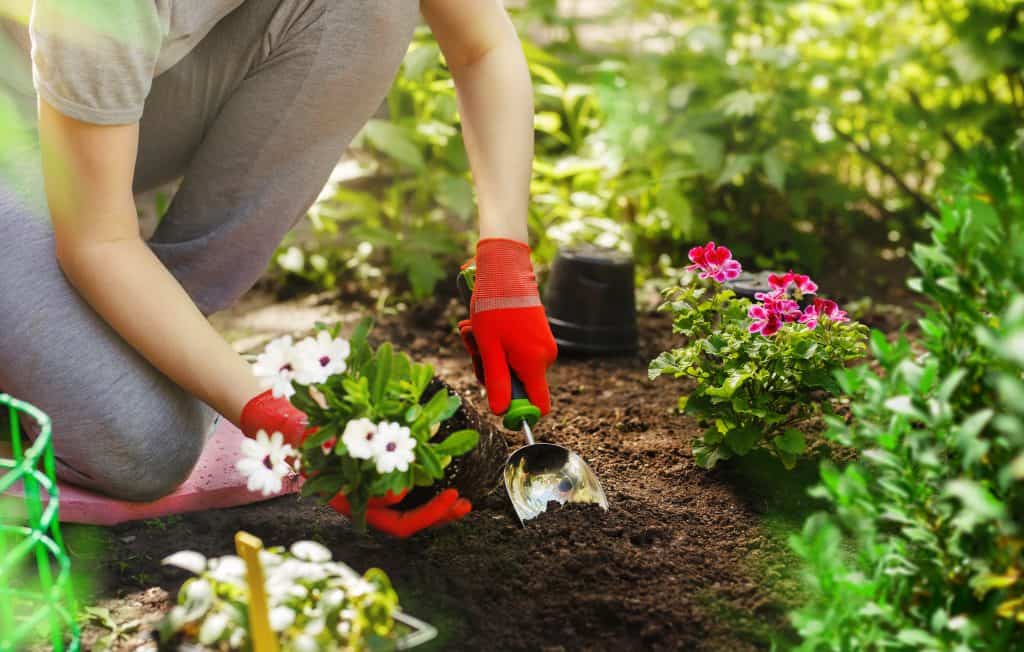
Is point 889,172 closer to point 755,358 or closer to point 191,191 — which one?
point 755,358

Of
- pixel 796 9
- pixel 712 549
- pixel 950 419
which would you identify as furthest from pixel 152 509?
pixel 796 9

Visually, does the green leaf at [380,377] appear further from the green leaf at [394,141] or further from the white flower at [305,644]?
the green leaf at [394,141]

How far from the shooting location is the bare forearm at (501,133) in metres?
1.90

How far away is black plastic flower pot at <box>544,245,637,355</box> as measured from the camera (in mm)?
2484

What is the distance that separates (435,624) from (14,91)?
116 cm

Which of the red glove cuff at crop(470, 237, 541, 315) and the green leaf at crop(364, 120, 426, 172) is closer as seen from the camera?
the red glove cuff at crop(470, 237, 541, 315)

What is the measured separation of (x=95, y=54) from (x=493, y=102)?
28.6 inches

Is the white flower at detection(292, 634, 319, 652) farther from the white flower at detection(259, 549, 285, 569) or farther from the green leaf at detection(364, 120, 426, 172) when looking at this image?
the green leaf at detection(364, 120, 426, 172)

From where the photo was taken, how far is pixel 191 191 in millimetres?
2082

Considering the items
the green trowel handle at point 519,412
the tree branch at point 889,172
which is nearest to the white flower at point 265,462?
the green trowel handle at point 519,412

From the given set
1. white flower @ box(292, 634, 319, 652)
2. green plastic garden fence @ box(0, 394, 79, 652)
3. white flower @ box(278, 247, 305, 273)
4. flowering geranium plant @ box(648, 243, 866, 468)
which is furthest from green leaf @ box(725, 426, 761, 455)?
white flower @ box(278, 247, 305, 273)

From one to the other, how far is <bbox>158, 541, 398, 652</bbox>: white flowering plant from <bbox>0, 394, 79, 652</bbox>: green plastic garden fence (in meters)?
0.16

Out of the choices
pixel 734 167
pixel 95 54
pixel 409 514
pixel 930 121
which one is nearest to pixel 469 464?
pixel 409 514

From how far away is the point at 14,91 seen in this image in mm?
1810
